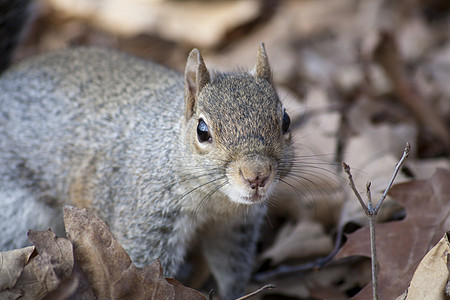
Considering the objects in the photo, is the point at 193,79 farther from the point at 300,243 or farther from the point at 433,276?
the point at 433,276

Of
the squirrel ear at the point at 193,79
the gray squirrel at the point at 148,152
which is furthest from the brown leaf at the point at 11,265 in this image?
the squirrel ear at the point at 193,79

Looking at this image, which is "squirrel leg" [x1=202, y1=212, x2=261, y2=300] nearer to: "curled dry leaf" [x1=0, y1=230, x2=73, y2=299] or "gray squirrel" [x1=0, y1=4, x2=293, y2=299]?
"gray squirrel" [x1=0, y1=4, x2=293, y2=299]

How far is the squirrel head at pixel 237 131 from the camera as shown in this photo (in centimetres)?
254

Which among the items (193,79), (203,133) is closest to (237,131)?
(203,133)

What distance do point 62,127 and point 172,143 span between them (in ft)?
2.87

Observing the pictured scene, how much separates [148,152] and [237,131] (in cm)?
71

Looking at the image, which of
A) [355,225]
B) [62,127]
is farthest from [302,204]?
[62,127]

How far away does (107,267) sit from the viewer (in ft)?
8.01

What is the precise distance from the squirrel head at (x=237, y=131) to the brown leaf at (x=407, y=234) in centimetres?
61

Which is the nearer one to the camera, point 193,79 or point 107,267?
point 107,267

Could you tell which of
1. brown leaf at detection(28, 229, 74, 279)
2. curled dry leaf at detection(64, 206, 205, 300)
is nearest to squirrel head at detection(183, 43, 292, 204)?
curled dry leaf at detection(64, 206, 205, 300)

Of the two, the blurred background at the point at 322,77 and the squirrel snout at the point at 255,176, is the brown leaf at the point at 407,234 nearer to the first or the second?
the blurred background at the point at 322,77

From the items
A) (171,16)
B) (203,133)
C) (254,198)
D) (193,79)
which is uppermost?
(171,16)

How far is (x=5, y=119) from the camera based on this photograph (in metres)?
3.55
